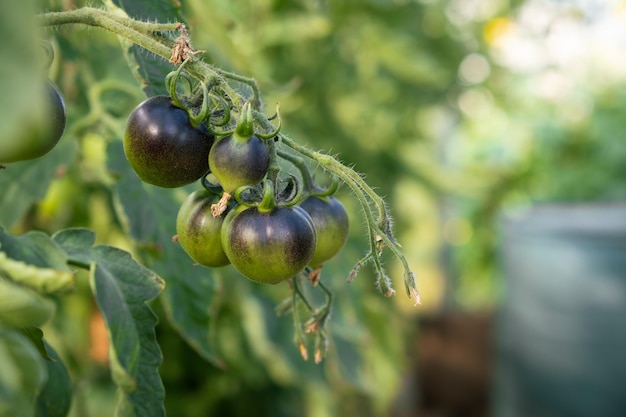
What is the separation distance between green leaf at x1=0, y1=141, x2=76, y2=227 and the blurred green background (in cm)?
5

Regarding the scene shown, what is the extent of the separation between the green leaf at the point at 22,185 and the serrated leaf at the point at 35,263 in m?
0.46

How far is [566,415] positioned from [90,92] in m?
2.35

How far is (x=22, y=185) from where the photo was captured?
999 mm

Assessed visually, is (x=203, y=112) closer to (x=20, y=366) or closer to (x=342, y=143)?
(x=20, y=366)

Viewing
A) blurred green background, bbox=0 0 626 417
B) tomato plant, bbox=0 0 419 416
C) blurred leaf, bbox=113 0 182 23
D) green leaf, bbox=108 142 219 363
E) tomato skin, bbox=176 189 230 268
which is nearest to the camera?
tomato plant, bbox=0 0 419 416

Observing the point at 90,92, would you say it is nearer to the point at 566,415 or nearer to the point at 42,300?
the point at 42,300

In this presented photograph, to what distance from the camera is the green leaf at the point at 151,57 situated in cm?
70

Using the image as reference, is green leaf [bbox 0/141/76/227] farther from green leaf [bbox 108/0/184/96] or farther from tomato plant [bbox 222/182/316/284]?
tomato plant [bbox 222/182/316/284]

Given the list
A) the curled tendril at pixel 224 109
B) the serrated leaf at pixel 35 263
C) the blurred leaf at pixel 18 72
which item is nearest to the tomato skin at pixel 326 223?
the curled tendril at pixel 224 109

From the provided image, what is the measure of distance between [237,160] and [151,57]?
0.67 feet

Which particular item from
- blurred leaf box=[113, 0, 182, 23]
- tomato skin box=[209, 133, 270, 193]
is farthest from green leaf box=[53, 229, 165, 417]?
blurred leaf box=[113, 0, 182, 23]

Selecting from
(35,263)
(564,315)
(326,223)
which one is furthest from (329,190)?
(564,315)

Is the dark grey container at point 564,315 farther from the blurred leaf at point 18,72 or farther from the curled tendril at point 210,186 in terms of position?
the blurred leaf at point 18,72

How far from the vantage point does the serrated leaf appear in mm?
470
